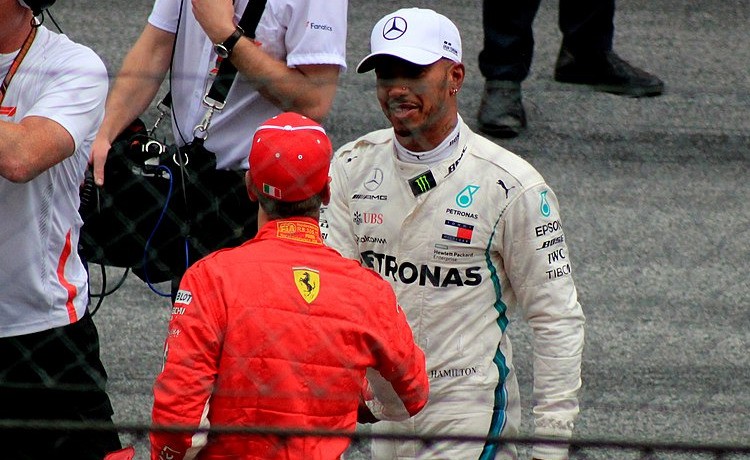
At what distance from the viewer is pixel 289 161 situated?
246 centimetres

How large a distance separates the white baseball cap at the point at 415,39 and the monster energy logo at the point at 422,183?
0.74ft

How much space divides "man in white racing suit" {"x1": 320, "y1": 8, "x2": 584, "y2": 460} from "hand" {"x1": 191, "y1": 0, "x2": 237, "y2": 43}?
1.33ft

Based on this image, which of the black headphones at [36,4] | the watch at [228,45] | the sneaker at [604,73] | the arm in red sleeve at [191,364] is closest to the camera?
the arm in red sleeve at [191,364]

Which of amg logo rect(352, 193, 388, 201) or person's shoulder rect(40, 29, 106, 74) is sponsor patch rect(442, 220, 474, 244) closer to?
amg logo rect(352, 193, 388, 201)

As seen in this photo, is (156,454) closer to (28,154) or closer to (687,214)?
(28,154)

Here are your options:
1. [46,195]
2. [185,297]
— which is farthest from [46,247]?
[185,297]

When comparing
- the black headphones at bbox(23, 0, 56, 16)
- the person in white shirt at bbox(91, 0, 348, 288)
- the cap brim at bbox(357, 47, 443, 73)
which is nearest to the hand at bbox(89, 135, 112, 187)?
the person in white shirt at bbox(91, 0, 348, 288)

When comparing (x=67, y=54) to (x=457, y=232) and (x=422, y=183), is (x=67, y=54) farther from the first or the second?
(x=457, y=232)

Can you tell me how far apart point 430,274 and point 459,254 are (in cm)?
7

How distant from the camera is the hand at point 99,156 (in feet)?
10.2

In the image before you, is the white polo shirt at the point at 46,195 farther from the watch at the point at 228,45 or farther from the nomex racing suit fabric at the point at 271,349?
the nomex racing suit fabric at the point at 271,349

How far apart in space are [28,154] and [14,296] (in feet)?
1.07

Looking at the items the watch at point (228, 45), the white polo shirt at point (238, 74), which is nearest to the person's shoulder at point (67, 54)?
the watch at point (228, 45)

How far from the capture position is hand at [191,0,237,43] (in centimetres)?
306
